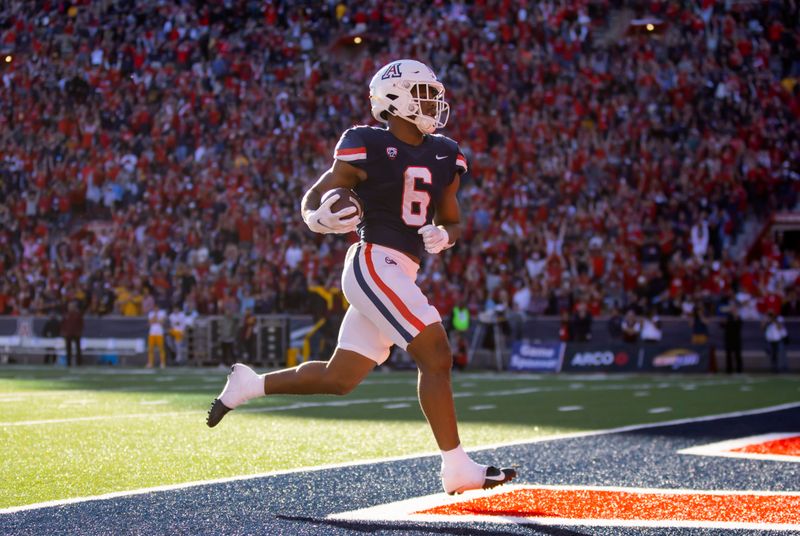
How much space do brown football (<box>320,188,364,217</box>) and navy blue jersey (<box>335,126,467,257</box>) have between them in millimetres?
197

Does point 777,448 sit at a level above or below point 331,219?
below

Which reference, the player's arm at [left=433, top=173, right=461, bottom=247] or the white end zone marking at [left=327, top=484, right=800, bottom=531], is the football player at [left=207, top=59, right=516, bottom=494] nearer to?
the player's arm at [left=433, top=173, right=461, bottom=247]

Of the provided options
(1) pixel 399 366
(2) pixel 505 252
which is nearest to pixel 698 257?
(2) pixel 505 252

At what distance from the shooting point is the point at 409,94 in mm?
5094

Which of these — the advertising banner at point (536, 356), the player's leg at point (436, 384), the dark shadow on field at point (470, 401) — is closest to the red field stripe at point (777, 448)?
the dark shadow on field at point (470, 401)

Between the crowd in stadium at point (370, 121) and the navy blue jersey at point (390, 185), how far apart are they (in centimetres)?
1530

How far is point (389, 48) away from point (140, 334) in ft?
31.7

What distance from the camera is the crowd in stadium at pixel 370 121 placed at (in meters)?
21.3

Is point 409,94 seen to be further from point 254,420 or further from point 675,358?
point 675,358

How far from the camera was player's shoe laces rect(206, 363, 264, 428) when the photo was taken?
5234 mm

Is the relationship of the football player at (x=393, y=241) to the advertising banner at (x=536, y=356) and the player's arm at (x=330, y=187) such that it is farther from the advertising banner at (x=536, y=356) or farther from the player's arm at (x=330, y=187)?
the advertising banner at (x=536, y=356)

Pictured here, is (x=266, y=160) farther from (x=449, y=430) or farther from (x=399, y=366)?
(x=449, y=430)

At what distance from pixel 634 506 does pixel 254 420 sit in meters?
4.77

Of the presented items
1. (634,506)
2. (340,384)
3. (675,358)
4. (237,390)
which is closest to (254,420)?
(237,390)
